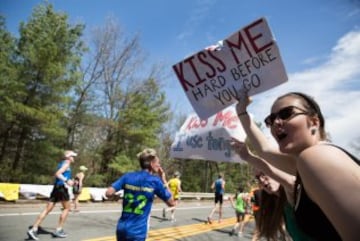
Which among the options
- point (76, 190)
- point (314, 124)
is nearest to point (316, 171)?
point (314, 124)

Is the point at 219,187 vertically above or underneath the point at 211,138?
above

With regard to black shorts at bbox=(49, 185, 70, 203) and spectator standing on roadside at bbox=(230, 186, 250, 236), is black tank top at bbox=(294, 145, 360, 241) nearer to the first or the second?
black shorts at bbox=(49, 185, 70, 203)

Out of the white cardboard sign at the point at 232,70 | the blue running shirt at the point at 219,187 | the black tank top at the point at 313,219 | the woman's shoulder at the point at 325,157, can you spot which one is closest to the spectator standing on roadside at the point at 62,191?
the white cardboard sign at the point at 232,70

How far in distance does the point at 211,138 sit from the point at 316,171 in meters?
4.88

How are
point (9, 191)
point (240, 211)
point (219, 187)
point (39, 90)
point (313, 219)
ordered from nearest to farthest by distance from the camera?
1. point (313, 219)
2. point (240, 211)
3. point (9, 191)
4. point (219, 187)
5. point (39, 90)

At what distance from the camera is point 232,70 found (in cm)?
333

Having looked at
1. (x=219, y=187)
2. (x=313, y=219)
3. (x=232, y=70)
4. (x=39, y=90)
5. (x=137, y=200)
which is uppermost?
(x=39, y=90)

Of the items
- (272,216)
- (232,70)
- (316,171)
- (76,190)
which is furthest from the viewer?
(76,190)

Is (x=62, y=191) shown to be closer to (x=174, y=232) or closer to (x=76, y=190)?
(x=174, y=232)

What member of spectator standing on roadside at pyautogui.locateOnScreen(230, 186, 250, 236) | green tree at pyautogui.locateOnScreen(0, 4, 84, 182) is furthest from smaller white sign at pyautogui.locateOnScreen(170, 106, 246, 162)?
green tree at pyautogui.locateOnScreen(0, 4, 84, 182)

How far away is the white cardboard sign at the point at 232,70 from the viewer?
315cm

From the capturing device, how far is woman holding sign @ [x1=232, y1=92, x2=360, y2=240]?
102 centimetres

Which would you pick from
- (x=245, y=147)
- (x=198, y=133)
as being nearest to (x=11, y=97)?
(x=198, y=133)

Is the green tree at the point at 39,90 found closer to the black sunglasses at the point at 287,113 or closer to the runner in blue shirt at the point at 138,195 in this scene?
the runner in blue shirt at the point at 138,195
